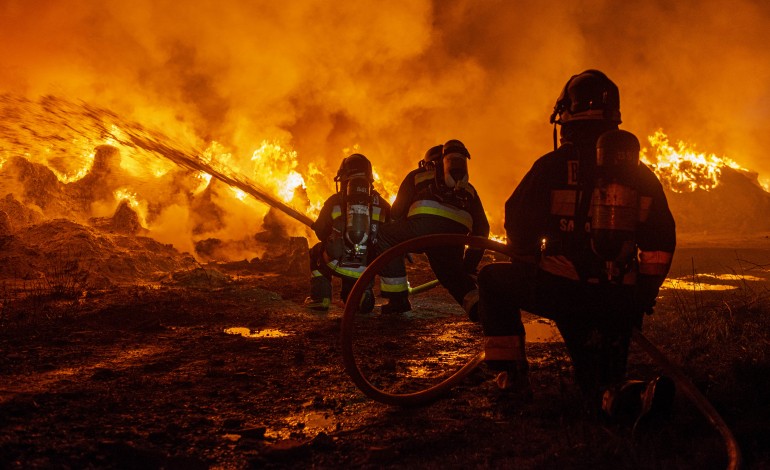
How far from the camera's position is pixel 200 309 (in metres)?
6.32

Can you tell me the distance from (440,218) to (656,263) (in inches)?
123

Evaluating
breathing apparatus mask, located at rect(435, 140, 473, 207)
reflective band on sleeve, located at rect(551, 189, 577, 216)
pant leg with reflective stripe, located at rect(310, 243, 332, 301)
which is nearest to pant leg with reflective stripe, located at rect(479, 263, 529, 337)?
reflective band on sleeve, located at rect(551, 189, 577, 216)

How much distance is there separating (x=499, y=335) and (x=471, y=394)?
1.68 feet

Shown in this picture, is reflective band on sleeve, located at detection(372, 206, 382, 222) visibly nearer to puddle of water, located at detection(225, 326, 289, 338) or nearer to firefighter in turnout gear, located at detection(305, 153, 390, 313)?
firefighter in turnout gear, located at detection(305, 153, 390, 313)

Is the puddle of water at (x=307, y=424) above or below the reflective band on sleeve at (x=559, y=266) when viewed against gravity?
below

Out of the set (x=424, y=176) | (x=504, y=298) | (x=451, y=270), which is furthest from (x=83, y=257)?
(x=504, y=298)

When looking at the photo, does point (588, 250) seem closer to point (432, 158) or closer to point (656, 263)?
point (656, 263)

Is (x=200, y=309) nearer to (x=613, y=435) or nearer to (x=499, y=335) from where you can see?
(x=499, y=335)

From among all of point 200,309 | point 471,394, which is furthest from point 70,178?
point 471,394

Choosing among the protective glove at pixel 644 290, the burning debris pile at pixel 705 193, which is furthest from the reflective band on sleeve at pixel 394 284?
the burning debris pile at pixel 705 193

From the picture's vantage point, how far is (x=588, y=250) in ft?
8.95

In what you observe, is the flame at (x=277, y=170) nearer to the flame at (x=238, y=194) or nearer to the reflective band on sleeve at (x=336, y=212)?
the flame at (x=238, y=194)

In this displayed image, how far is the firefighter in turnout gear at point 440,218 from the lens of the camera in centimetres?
549

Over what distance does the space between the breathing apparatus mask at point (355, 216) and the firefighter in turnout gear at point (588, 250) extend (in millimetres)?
3335
